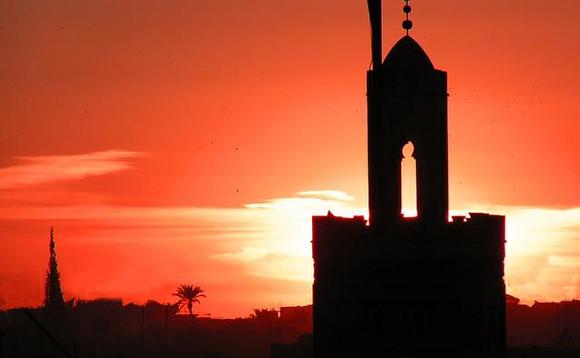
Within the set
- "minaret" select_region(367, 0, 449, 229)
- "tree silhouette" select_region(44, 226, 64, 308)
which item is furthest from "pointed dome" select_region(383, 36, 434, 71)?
"tree silhouette" select_region(44, 226, 64, 308)

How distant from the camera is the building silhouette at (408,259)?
30562 millimetres

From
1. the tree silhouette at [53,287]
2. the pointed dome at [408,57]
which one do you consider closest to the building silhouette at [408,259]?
the pointed dome at [408,57]

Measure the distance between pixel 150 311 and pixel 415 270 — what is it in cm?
10119

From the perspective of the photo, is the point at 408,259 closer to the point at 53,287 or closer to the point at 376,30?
the point at 376,30

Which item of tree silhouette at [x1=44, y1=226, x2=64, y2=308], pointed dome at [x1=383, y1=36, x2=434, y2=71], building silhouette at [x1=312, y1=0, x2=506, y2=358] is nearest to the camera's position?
building silhouette at [x1=312, y1=0, x2=506, y2=358]

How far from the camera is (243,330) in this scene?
11925 centimetres

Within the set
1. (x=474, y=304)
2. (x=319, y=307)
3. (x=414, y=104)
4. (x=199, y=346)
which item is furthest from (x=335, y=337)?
(x=199, y=346)

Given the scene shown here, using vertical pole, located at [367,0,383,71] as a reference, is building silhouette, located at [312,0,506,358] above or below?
below

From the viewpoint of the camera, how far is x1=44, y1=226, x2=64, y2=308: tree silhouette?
119 m

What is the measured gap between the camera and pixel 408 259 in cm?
3081

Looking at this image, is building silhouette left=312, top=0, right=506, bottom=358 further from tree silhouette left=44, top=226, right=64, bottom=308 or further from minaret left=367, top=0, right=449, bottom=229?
tree silhouette left=44, top=226, right=64, bottom=308

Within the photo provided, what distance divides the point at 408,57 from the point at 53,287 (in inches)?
3700

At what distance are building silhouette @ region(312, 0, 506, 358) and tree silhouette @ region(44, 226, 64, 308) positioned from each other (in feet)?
290

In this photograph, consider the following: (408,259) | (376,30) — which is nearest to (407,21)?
(376,30)
